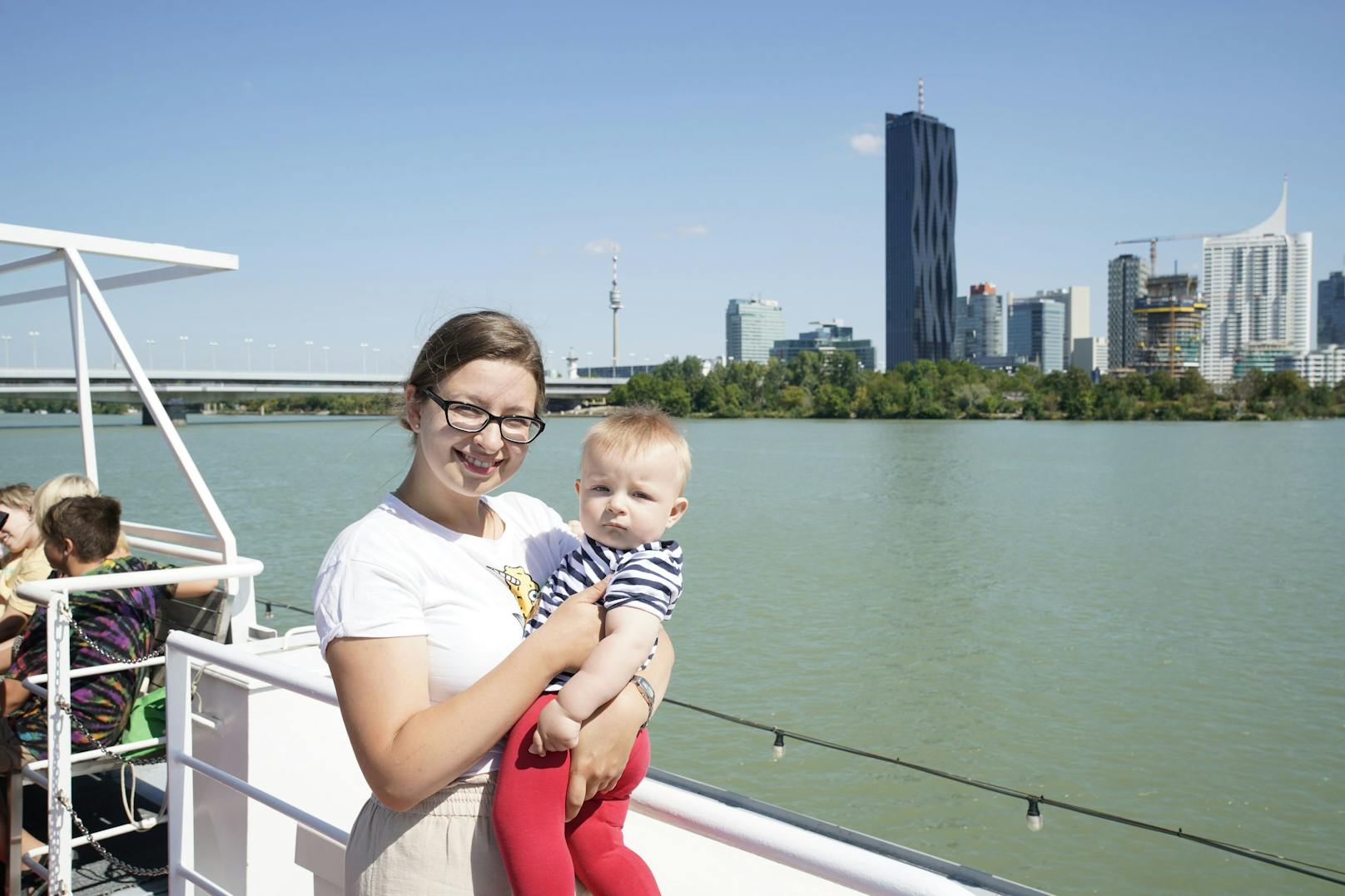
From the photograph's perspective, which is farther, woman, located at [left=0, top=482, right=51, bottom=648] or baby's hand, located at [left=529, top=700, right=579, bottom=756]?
woman, located at [left=0, top=482, right=51, bottom=648]

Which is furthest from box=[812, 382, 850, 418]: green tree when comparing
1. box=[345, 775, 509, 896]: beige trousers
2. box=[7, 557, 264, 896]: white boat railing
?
box=[345, 775, 509, 896]: beige trousers

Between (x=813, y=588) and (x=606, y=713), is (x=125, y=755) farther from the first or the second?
(x=813, y=588)

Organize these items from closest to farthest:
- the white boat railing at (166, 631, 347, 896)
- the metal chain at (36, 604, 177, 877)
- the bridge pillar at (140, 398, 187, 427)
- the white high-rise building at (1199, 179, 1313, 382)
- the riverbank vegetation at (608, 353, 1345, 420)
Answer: the white boat railing at (166, 631, 347, 896) → the metal chain at (36, 604, 177, 877) → the bridge pillar at (140, 398, 187, 427) → the riverbank vegetation at (608, 353, 1345, 420) → the white high-rise building at (1199, 179, 1313, 382)

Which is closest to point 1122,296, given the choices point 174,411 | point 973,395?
point 973,395

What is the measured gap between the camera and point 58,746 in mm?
2479

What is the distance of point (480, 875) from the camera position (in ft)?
4.35

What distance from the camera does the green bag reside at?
119 inches

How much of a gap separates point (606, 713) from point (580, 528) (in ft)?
1.61

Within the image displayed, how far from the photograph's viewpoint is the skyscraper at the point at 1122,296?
175m

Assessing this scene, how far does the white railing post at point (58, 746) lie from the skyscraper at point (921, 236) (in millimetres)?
157760

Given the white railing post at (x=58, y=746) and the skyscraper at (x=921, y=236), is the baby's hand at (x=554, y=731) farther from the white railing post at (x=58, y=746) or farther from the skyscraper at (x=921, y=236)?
the skyscraper at (x=921, y=236)

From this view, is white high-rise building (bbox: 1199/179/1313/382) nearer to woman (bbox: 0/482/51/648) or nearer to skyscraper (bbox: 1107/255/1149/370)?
skyscraper (bbox: 1107/255/1149/370)

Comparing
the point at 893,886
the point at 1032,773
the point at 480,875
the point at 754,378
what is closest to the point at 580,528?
the point at 480,875

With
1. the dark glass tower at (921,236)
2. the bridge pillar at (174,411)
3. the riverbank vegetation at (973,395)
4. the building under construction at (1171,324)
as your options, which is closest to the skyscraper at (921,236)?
the dark glass tower at (921,236)
